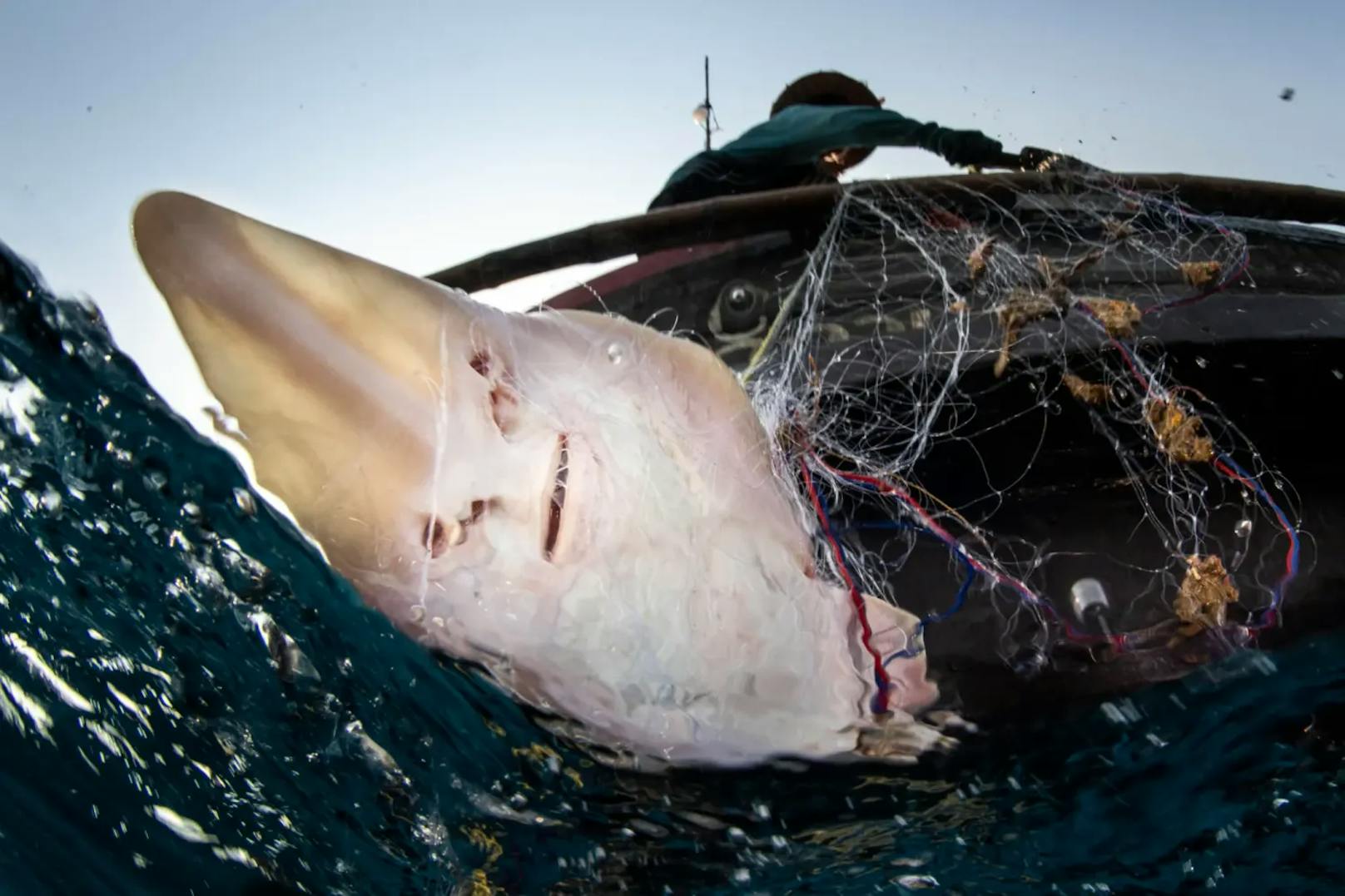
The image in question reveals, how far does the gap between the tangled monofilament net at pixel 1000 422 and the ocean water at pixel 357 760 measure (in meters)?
0.39

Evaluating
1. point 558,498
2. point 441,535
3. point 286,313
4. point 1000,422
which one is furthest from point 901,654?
point 286,313

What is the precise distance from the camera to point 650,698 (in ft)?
5.72

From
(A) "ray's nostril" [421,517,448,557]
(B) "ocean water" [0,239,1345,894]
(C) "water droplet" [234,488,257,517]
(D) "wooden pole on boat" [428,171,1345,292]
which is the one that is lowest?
(B) "ocean water" [0,239,1345,894]

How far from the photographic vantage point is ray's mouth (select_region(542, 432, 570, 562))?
1.61 metres

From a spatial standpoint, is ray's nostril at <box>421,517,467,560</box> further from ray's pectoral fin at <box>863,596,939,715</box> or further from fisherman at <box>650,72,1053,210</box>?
fisherman at <box>650,72,1053,210</box>

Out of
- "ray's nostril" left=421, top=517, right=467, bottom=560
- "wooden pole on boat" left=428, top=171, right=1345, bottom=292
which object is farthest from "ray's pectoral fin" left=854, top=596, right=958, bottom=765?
"wooden pole on boat" left=428, top=171, right=1345, bottom=292

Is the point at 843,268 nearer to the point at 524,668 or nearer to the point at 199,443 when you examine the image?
the point at 524,668

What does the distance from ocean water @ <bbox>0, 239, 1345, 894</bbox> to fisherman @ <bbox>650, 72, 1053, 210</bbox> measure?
187cm

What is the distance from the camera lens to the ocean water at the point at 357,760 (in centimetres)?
213

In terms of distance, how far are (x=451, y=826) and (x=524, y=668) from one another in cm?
140

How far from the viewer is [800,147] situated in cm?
320

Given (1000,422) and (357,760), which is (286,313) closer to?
(1000,422)

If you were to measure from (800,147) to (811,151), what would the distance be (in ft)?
0.14

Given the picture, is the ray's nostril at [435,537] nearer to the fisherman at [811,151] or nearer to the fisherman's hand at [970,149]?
the fisherman at [811,151]
